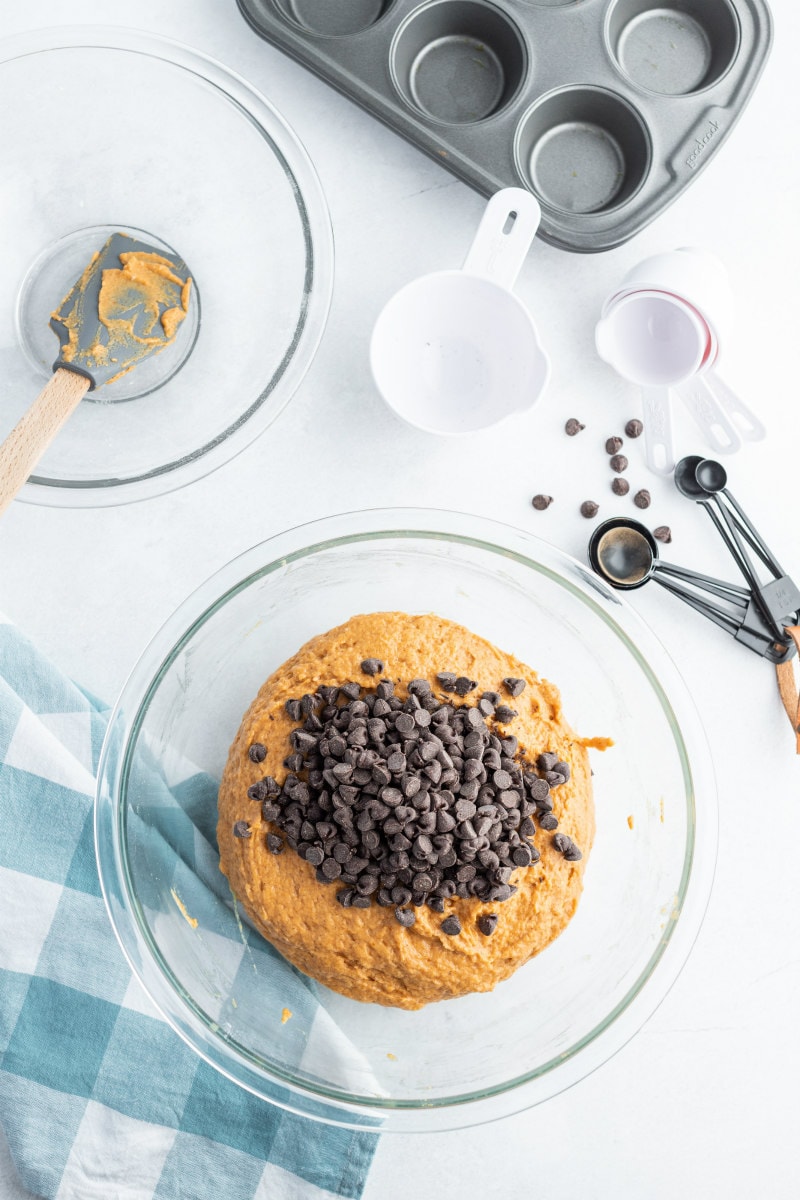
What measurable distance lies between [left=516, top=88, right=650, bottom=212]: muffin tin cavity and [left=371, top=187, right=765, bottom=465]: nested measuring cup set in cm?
26

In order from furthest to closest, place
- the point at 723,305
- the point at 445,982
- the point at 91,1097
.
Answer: the point at 723,305, the point at 91,1097, the point at 445,982

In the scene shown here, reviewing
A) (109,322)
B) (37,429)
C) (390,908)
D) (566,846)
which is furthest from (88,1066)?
(109,322)

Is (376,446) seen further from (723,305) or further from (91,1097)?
(91,1097)

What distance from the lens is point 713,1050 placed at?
2145 mm

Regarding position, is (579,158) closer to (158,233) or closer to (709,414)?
(709,414)

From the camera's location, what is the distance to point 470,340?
2.20 meters

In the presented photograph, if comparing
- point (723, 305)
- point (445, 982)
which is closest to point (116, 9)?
point (723, 305)

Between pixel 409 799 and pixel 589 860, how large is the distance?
60cm

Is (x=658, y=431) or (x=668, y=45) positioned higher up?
(x=668, y=45)

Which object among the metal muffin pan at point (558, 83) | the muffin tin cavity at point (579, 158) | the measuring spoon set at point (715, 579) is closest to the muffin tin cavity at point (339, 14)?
the metal muffin pan at point (558, 83)

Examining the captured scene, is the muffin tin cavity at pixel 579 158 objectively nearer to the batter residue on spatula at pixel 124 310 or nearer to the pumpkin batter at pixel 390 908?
the batter residue on spatula at pixel 124 310

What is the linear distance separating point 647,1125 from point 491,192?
7.25ft

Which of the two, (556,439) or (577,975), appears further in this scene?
(556,439)

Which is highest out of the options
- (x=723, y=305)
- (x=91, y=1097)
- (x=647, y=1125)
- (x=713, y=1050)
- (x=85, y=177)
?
(x=723, y=305)
